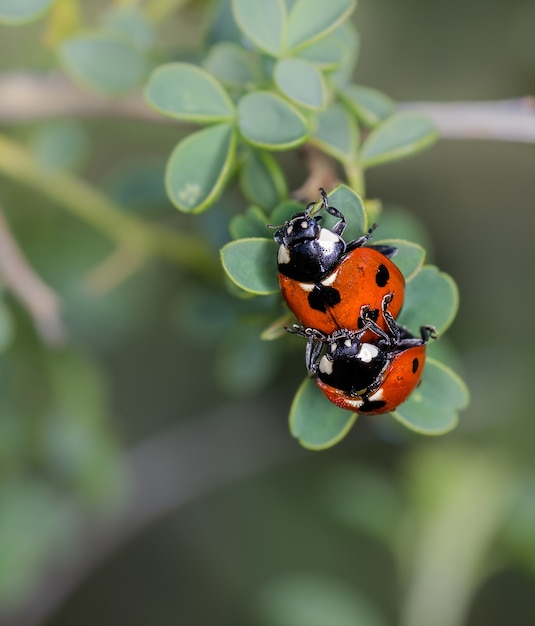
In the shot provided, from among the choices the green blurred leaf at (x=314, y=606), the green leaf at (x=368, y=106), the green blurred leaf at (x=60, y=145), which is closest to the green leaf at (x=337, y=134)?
the green leaf at (x=368, y=106)

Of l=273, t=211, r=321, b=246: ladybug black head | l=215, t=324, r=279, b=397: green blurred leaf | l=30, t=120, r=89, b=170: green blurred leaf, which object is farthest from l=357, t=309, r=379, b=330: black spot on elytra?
l=30, t=120, r=89, b=170: green blurred leaf

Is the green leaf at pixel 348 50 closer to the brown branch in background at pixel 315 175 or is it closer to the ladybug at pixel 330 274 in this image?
the brown branch in background at pixel 315 175

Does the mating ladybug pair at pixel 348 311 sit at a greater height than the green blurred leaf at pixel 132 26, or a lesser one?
lesser

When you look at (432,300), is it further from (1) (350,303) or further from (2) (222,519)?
(2) (222,519)

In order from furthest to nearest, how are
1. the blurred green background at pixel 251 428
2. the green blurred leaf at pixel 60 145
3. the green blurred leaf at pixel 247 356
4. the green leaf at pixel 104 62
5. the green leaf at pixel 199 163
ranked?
the blurred green background at pixel 251 428 → the green blurred leaf at pixel 60 145 → the green blurred leaf at pixel 247 356 → the green leaf at pixel 104 62 → the green leaf at pixel 199 163

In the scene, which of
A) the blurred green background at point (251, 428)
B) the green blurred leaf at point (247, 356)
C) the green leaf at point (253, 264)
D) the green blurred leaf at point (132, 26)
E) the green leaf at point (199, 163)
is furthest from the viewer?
the blurred green background at point (251, 428)

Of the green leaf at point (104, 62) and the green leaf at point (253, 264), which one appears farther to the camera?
the green leaf at point (104, 62)

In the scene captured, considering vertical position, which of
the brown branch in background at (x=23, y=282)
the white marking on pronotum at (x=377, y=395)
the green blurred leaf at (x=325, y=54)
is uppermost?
the green blurred leaf at (x=325, y=54)

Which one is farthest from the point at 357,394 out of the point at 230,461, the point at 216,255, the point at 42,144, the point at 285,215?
the point at 230,461
